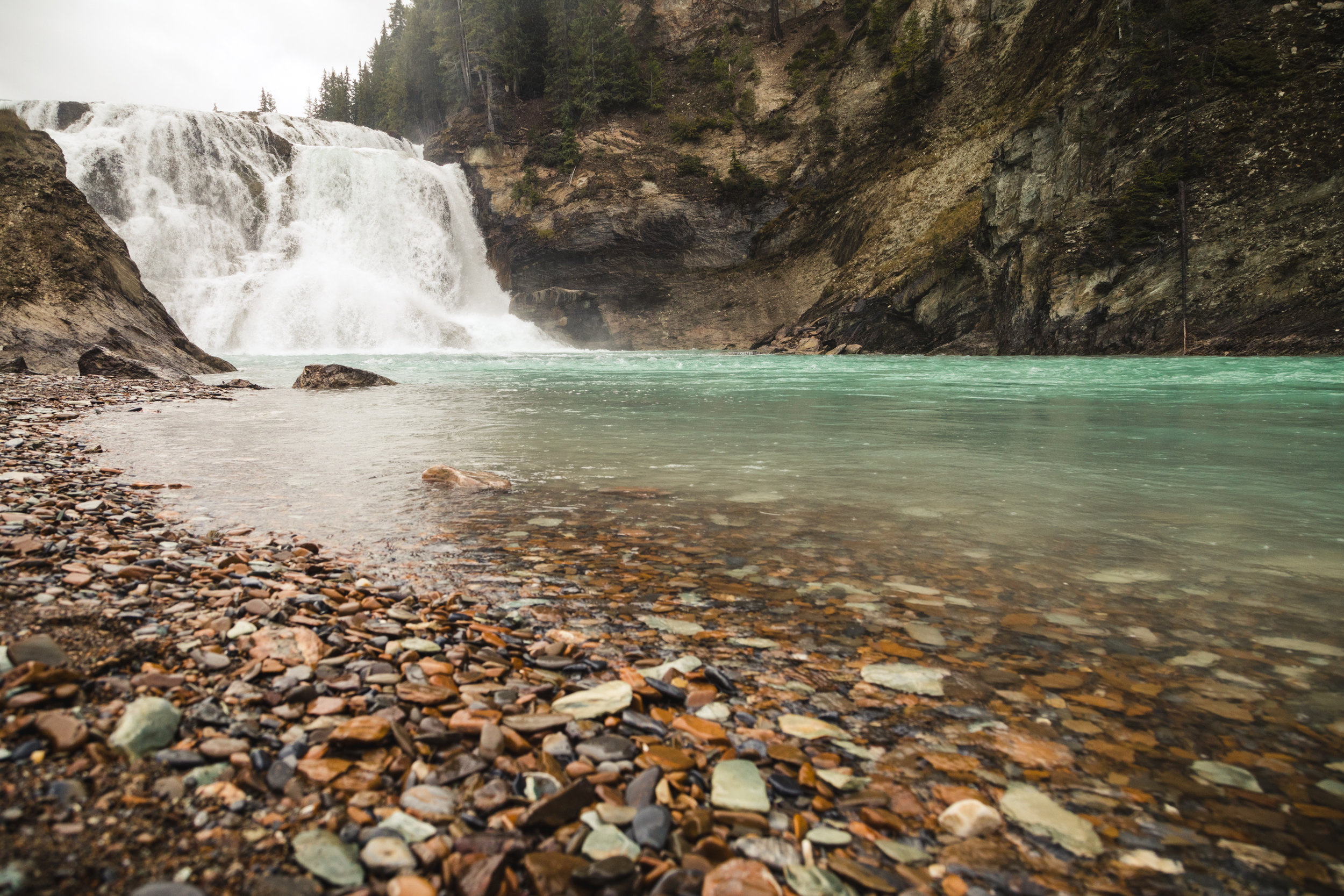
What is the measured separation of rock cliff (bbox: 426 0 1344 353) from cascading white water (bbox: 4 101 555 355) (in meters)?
4.80

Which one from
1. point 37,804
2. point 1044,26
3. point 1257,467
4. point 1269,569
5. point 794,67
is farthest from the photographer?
point 794,67

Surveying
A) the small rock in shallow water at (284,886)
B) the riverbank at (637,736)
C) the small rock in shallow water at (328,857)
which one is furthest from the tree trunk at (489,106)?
the small rock in shallow water at (284,886)

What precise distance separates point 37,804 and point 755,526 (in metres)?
3.63

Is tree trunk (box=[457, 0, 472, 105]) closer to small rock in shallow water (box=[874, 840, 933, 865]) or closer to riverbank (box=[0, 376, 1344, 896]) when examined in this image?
riverbank (box=[0, 376, 1344, 896])

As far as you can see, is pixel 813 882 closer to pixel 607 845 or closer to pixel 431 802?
pixel 607 845

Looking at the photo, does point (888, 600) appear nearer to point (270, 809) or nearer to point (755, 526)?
point (755, 526)

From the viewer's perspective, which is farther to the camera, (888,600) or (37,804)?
(888,600)

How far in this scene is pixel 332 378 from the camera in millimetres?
15117

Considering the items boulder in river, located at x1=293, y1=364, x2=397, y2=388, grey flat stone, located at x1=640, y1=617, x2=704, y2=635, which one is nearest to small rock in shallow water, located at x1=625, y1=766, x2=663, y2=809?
grey flat stone, located at x1=640, y1=617, x2=704, y2=635

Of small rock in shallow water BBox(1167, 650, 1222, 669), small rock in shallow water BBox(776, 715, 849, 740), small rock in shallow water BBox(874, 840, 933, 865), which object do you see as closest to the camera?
small rock in shallow water BBox(874, 840, 933, 865)

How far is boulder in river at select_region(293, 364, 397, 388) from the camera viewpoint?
1502 centimetres

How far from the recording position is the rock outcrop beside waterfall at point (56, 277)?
15.4m

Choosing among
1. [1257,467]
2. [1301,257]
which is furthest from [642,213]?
[1257,467]

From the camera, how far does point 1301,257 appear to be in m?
18.6
